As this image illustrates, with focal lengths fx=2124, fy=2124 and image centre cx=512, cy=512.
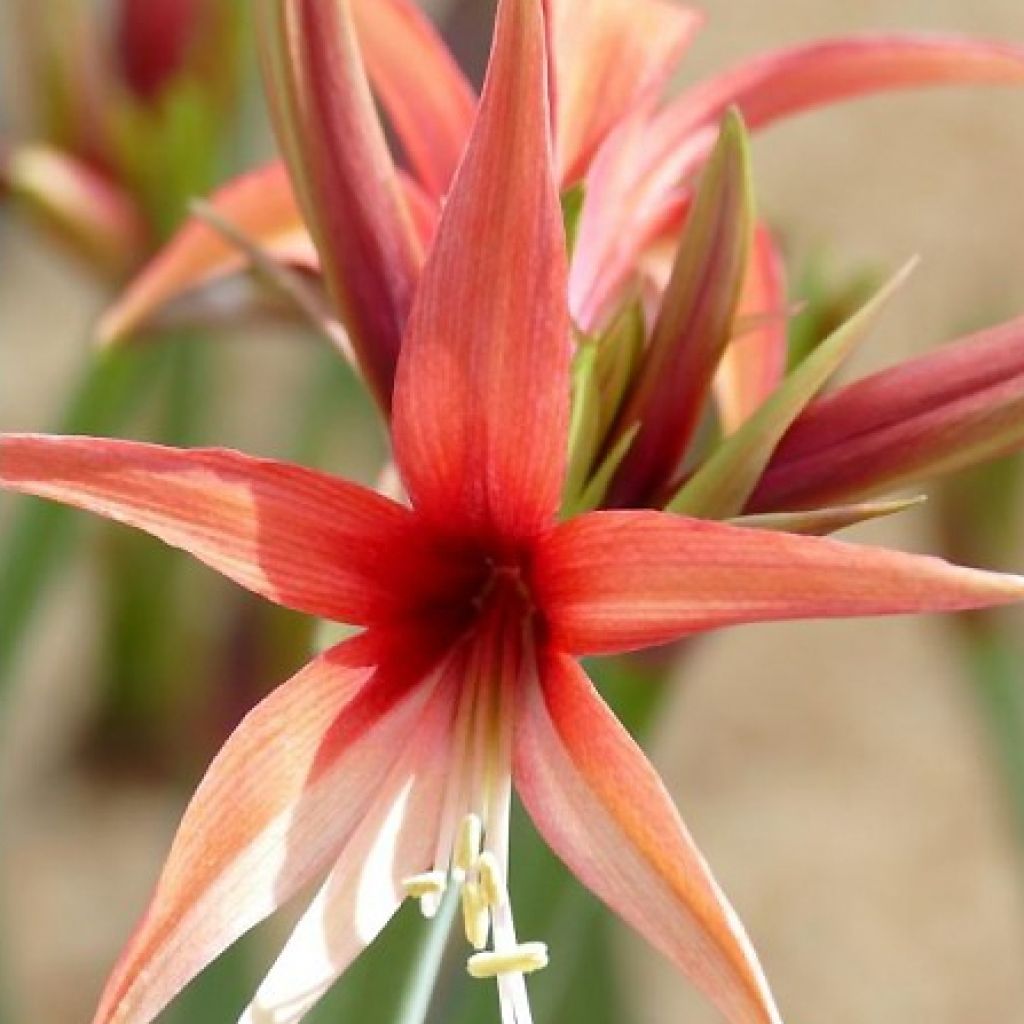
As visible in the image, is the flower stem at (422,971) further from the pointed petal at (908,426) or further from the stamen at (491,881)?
the pointed petal at (908,426)

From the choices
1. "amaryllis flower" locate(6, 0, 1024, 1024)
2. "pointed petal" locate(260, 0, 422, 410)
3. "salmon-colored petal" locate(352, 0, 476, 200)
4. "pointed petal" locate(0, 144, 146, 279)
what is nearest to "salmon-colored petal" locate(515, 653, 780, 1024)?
"amaryllis flower" locate(6, 0, 1024, 1024)

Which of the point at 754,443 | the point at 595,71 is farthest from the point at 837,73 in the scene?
the point at 754,443

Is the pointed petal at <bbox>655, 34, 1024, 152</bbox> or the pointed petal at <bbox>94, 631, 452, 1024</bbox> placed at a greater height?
the pointed petal at <bbox>655, 34, 1024, 152</bbox>

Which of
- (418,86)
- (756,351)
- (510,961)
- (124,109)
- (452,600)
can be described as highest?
(124,109)

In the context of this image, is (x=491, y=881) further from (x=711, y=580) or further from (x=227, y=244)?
(x=227, y=244)

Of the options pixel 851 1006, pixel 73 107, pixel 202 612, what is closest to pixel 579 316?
pixel 73 107

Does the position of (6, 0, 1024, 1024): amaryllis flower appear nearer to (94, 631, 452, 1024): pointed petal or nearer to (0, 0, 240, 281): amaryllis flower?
(94, 631, 452, 1024): pointed petal
